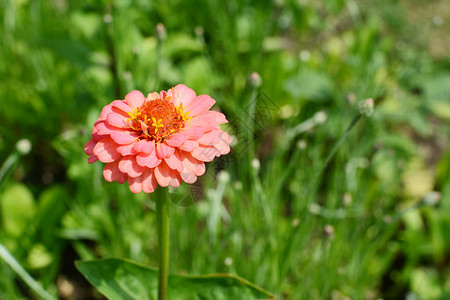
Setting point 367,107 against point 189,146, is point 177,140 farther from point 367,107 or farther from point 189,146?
point 367,107

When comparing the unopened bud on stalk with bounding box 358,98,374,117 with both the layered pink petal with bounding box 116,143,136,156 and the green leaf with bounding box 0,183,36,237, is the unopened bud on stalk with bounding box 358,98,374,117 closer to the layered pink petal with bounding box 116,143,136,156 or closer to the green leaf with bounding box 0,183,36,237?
the layered pink petal with bounding box 116,143,136,156

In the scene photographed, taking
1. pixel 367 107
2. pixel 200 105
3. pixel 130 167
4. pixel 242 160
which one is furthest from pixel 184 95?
pixel 242 160

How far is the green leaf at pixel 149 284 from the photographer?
0.60m

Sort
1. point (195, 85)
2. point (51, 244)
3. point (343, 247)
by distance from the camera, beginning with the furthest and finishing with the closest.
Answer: point (195, 85) < point (51, 244) < point (343, 247)

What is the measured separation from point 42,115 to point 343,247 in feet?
3.28

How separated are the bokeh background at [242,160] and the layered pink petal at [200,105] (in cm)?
18

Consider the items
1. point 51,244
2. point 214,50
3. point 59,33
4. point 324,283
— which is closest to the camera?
point 324,283

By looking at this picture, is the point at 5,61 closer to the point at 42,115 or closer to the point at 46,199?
the point at 42,115

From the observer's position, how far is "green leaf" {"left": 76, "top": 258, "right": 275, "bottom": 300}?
0.60m

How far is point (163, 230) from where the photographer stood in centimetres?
54

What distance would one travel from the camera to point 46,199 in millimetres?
1170

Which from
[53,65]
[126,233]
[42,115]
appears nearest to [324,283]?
[126,233]

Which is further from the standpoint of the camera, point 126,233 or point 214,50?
point 214,50

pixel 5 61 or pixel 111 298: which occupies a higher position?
pixel 5 61
